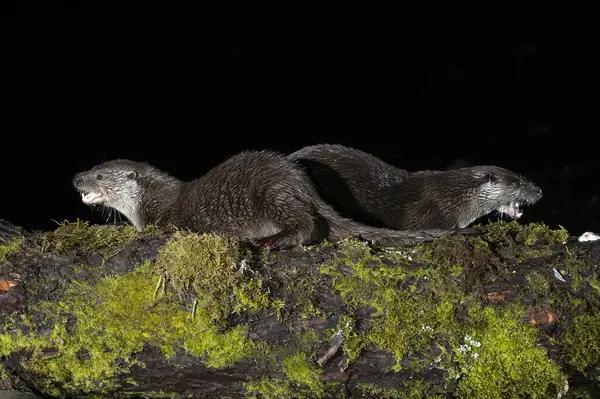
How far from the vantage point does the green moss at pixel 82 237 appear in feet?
9.00

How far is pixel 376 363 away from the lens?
2641 mm

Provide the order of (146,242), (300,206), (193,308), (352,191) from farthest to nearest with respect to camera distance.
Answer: (352,191) < (300,206) < (146,242) < (193,308)

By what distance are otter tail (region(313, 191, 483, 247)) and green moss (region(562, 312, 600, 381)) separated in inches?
20.8

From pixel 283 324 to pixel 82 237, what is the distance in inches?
33.0

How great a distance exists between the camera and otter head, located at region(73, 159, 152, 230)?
403 centimetres

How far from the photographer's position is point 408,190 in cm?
414

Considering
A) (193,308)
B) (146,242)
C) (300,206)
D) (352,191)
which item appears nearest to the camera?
(193,308)

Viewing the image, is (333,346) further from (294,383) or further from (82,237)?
(82,237)

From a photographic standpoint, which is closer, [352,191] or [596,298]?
[596,298]

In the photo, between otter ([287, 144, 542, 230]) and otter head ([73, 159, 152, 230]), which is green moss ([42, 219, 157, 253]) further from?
otter ([287, 144, 542, 230])

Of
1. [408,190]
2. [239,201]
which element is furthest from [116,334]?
[408,190]

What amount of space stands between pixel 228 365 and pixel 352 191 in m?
→ 1.58

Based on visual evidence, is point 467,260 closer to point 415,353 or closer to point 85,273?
point 415,353

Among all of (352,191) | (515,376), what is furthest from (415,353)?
(352,191)
